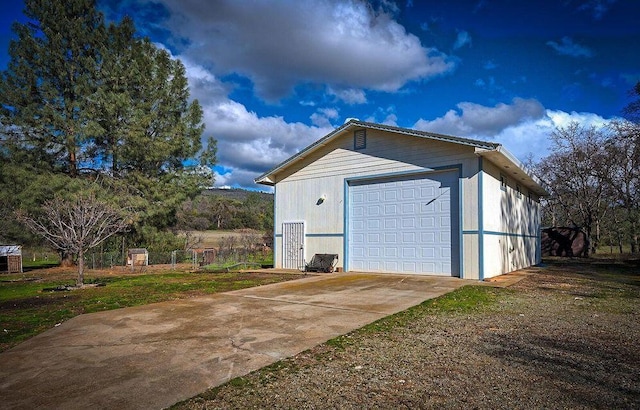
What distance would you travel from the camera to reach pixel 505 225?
43.8 ft

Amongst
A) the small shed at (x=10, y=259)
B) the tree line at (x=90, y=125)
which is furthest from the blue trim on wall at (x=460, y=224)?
the small shed at (x=10, y=259)

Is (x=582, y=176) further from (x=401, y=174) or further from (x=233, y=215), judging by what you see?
(x=233, y=215)

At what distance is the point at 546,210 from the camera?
3762 cm

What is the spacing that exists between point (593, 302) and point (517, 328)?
3254 millimetres

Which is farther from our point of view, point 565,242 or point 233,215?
point 233,215

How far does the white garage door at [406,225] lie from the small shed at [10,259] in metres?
16.4

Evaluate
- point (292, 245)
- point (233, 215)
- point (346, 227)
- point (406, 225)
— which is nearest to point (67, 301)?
point (292, 245)

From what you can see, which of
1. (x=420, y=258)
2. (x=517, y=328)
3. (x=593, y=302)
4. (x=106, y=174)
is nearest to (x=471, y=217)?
(x=420, y=258)

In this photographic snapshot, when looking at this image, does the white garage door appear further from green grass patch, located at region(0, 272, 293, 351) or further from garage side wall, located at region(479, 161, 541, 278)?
green grass patch, located at region(0, 272, 293, 351)

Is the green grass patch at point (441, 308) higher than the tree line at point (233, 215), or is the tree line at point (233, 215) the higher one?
the tree line at point (233, 215)

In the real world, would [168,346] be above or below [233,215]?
below

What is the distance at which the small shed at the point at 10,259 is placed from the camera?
18828mm

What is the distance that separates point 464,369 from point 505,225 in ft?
35.3

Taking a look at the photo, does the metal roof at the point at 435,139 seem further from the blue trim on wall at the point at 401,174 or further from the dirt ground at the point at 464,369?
the dirt ground at the point at 464,369
